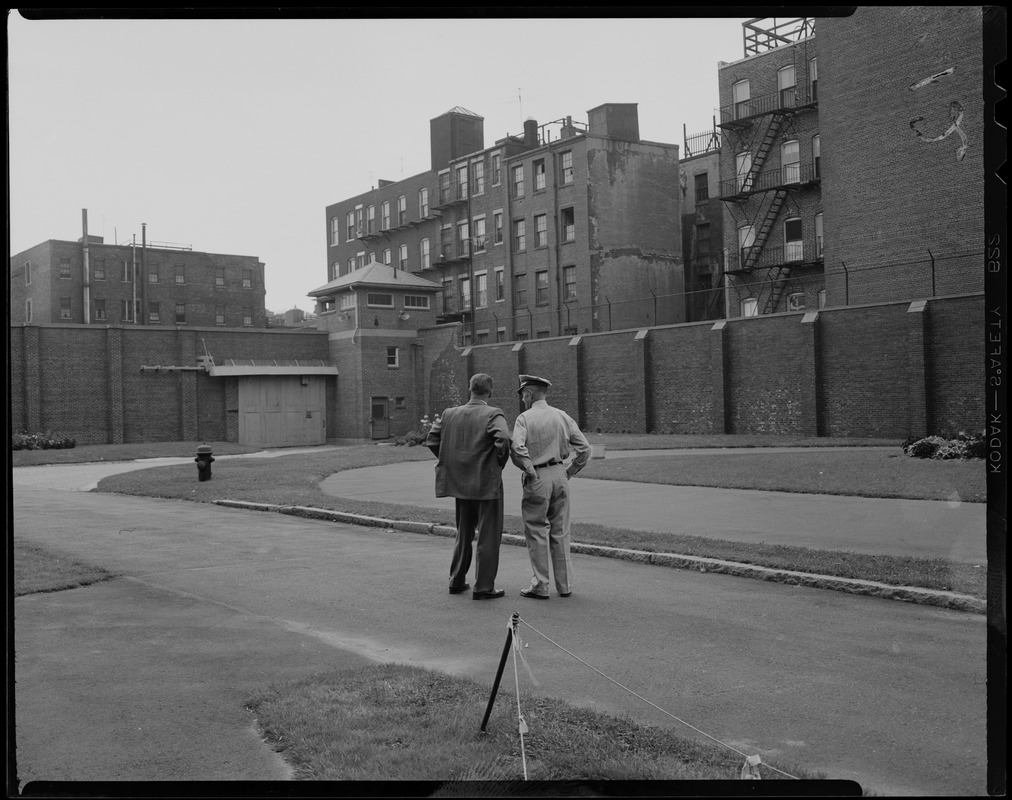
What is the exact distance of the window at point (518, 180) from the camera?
52659mm

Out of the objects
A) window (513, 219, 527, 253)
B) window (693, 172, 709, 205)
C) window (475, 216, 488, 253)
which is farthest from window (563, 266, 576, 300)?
window (693, 172, 709, 205)

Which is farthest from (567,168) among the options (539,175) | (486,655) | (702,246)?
(486,655)

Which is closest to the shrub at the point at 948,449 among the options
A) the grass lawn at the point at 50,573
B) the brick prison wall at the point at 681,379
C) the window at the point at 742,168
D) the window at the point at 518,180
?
the brick prison wall at the point at 681,379

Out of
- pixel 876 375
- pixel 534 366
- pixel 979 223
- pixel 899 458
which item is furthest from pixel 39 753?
pixel 534 366

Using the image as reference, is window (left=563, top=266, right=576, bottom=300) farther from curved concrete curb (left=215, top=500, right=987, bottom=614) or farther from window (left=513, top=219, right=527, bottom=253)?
curved concrete curb (left=215, top=500, right=987, bottom=614)

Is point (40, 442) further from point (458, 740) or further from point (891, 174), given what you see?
point (458, 740)

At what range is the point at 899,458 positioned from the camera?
68.7ft

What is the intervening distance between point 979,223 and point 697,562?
25.7m

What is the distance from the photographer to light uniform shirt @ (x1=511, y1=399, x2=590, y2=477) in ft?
28.6

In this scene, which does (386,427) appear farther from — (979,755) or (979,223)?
(979,755)

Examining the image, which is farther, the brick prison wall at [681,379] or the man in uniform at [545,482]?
the brick prison wall at [681,379]

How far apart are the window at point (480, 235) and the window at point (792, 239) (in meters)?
20.7

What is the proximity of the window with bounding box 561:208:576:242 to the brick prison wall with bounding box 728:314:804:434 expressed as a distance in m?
16.6

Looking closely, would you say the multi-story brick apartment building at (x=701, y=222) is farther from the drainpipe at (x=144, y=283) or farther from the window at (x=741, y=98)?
the drainpipe at (x=144, y=283)
